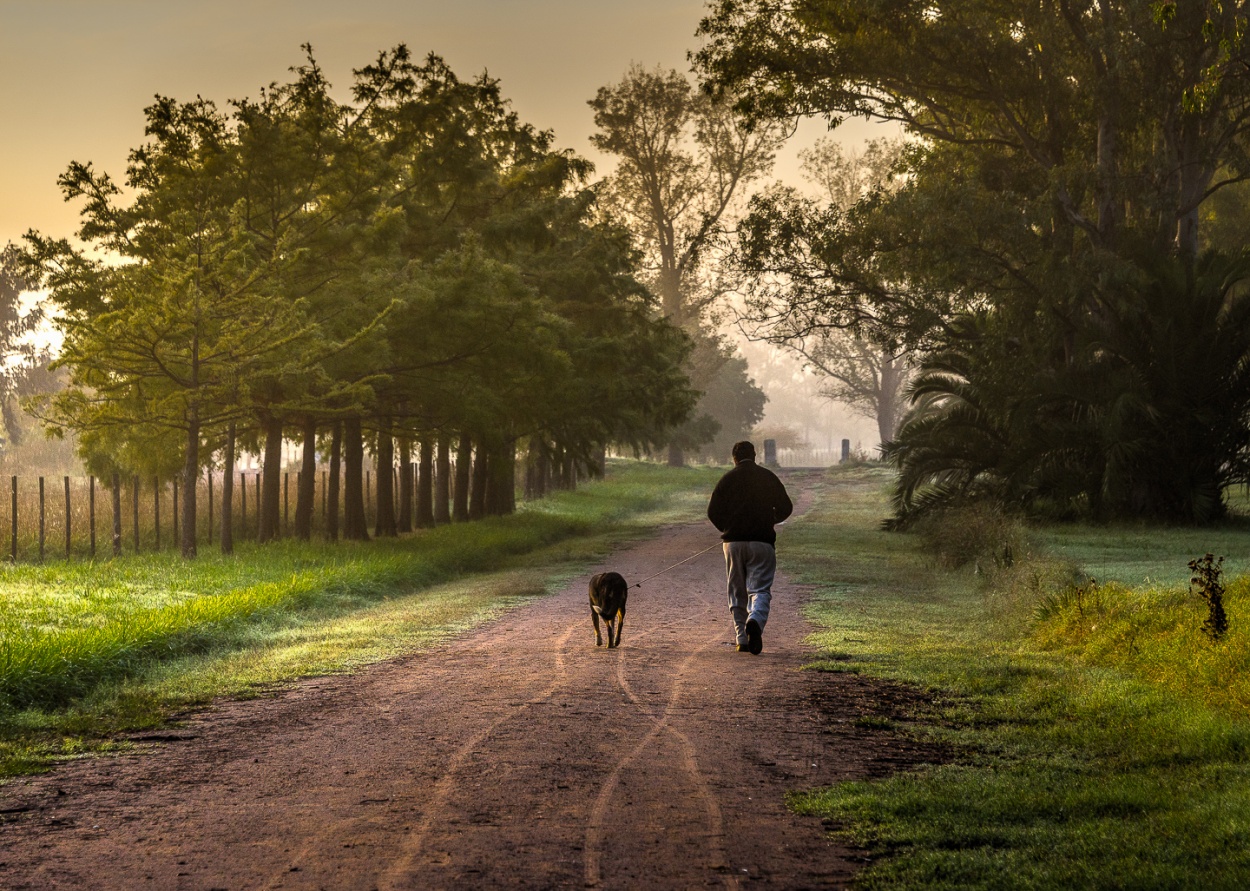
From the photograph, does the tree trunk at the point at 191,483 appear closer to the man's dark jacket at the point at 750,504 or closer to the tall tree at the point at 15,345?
the man's dark jacket at the point at 750,504

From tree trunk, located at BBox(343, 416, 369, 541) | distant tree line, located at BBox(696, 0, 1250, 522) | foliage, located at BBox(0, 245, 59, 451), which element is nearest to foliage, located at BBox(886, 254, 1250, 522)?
distant tree line, located at BBox(696, 0, 1250, 522)

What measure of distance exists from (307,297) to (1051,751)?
19916 millimetres

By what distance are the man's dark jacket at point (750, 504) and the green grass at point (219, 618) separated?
3.68 m

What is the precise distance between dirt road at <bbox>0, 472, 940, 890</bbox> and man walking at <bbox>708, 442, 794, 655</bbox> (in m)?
0.51

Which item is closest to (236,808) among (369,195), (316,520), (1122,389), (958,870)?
(958,870)

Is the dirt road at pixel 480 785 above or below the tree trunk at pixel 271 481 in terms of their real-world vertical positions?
below

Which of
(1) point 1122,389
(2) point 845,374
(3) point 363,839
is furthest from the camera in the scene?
(2) point 845,374

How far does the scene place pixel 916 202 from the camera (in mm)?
28219

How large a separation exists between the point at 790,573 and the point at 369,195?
11836 millimetres

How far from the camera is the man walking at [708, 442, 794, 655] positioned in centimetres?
1271

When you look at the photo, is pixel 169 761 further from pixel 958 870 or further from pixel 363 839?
pixel 958 870

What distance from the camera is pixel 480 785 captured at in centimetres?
739

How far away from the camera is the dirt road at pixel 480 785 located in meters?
5.93

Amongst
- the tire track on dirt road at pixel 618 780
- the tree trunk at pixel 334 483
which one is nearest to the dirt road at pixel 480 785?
the tire track on dirt road at pixel 618 780
